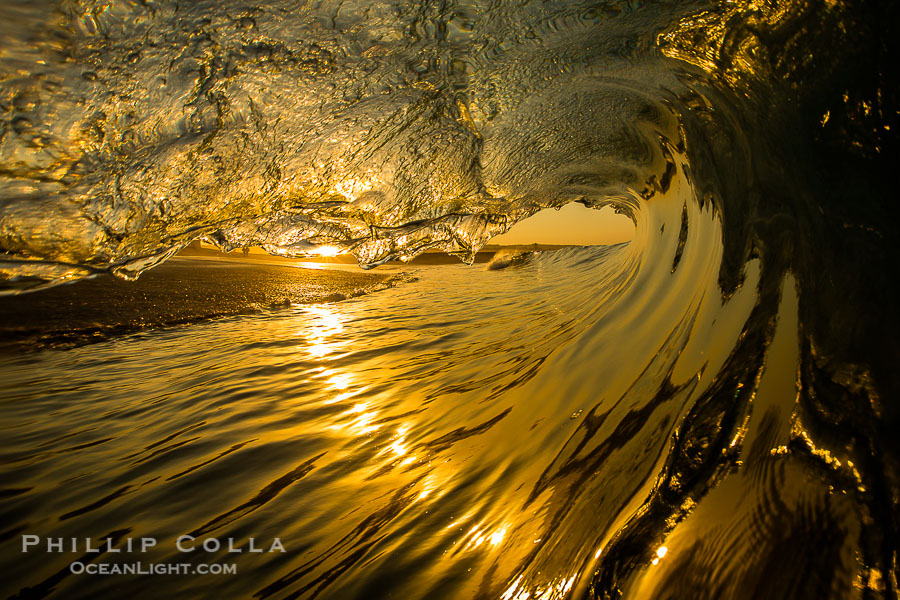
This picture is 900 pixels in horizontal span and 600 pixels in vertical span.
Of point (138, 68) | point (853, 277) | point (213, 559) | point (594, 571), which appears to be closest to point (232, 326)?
point (138, 68)

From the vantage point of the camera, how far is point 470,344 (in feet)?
9.71

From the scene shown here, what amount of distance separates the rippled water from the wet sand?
836 millimetres

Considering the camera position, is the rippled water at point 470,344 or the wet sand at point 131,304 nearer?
the rippled water at point 470,344

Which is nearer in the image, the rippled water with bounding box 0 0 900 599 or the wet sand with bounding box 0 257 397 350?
the rippled water with bounding box 0 0 900 599

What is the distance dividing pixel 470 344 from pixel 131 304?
4.21 meters

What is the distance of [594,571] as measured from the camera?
89cm

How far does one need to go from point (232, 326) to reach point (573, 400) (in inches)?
138

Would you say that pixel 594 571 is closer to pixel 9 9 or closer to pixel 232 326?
pixel 9 9

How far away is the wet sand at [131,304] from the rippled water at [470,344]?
0.84 m

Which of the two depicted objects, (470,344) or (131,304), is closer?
(470,344)

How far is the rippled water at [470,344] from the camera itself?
953 millimetres

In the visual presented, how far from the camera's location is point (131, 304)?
4.71 meters

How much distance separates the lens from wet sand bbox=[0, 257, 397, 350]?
3.52 meters

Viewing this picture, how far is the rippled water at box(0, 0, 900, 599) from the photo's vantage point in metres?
0.95
